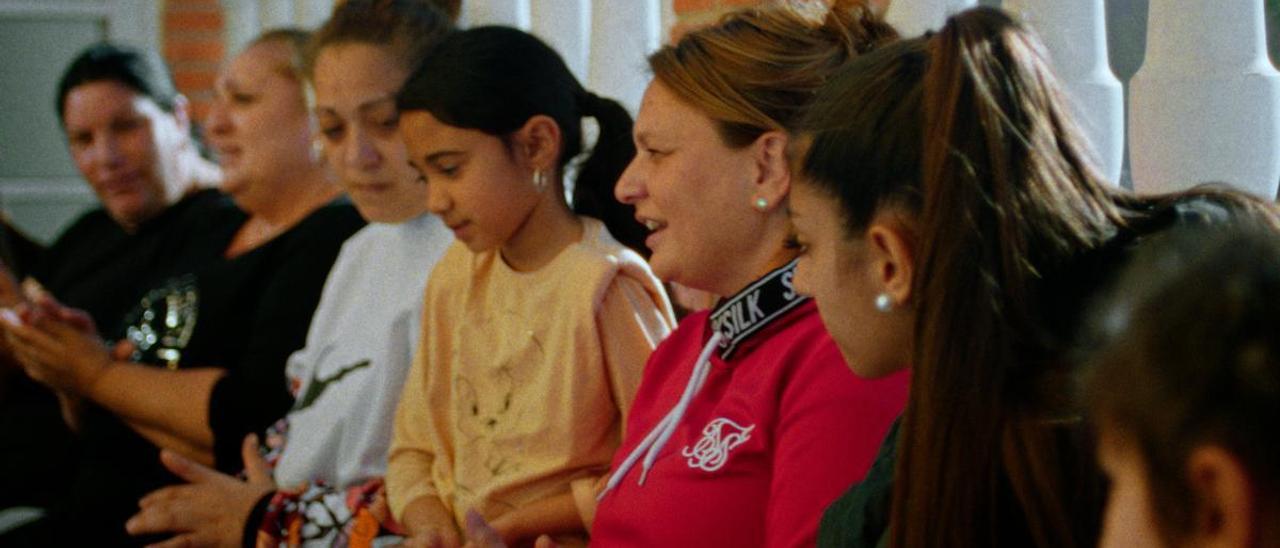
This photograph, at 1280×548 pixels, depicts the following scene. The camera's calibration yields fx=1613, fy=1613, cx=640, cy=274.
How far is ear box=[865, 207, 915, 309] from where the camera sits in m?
1.13

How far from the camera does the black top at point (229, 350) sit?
8.44 feet

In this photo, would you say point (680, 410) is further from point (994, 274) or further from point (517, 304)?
point (994, 274)

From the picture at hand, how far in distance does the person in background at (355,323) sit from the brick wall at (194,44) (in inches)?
123

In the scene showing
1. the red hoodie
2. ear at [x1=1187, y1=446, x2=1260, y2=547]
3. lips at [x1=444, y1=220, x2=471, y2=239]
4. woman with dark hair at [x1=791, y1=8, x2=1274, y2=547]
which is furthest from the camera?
lips at [x1=444, y1=220, x2=471, y2=239]

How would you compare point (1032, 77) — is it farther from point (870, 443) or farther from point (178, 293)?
point (178, 293)

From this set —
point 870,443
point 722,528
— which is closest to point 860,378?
point 870,443

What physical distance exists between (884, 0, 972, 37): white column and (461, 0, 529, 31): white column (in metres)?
1.14

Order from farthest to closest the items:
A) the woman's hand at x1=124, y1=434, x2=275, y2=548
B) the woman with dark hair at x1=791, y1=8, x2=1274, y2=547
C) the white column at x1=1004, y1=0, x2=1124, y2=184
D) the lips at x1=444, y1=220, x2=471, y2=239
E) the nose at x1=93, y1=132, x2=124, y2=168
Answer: the nose at x1=93, y1=132, x2=124, y2=168 < the woman's hand at x1=124, y1=434, x2=275, y2=548 < the lips at x1=444, y1=220, x2=471, y2=239 < the white column at x1=1004, y1=0, x2=1124, y2=184 < the woman with dark hair at x1=791, y1=8, x2=1274, y2=547

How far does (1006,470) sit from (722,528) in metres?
0.43

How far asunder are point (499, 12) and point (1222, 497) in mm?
2379

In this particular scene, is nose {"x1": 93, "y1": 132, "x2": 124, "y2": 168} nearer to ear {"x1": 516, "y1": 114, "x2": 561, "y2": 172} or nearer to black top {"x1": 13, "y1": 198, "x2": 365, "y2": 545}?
black top {"x1": 13, "y1": 198, "x2": 365, "y2": 545}

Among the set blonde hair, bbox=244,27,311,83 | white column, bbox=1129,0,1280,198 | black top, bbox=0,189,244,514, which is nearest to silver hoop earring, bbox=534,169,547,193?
white column, bbox=1129,0,1280,198

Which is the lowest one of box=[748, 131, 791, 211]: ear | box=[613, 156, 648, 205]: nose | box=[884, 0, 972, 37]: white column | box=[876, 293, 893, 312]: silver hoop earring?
box=[613, 156, 648, 205]: nose

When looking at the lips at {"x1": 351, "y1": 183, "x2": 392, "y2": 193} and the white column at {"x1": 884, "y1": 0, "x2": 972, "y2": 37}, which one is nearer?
the white column at {"x1": 884, "y1": 0, "x2": 972, "y2": 37}
